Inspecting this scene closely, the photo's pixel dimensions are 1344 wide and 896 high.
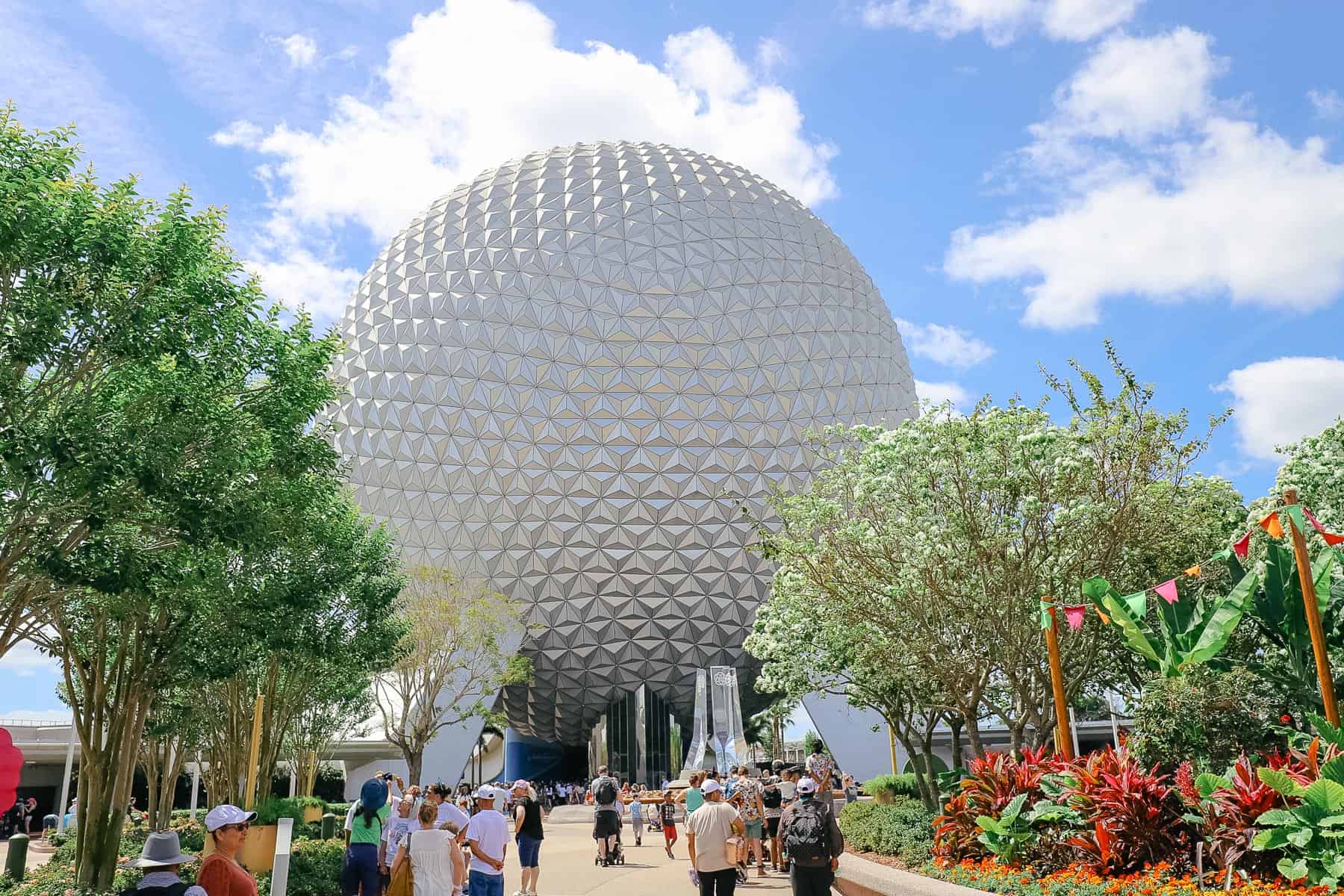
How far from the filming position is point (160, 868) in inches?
196

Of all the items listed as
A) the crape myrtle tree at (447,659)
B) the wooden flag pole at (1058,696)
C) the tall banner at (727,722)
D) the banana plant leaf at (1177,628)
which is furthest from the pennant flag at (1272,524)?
the crape myrtle tree at (447,659)

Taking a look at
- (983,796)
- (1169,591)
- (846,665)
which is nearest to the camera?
(1169,591)

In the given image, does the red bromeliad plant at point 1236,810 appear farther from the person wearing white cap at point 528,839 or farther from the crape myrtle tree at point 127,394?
the crape myrtle tree at point 127,394

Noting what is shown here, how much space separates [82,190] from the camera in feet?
32.6

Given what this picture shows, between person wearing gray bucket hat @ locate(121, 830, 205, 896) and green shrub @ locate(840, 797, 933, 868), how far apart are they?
9.95 meters

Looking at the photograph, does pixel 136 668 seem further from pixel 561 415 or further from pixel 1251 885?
pixel 561 415

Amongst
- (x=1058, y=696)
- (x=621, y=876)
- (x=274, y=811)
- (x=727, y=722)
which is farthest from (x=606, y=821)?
(x=727, y=722)

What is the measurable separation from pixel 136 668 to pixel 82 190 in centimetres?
889

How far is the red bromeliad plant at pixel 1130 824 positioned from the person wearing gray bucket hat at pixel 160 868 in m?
8.40

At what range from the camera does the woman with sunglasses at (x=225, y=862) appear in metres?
5.07

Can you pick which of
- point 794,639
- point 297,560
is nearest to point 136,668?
point 297,560

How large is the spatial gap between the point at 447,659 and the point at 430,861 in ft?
82.9

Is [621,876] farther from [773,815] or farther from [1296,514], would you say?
[1296,514]

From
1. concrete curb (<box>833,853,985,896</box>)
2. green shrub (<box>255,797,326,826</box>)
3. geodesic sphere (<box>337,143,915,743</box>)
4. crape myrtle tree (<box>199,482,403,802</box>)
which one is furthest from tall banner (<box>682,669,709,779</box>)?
concrete curb (<box>833,853,985,896</box>)
